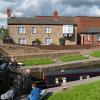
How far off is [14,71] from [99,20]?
170 feet

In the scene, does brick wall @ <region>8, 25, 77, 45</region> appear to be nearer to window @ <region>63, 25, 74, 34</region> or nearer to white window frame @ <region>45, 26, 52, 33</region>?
white window frame @ <region>45, 26, 52, 33</region>

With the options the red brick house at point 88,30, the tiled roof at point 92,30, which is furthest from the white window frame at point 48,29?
the tiled roof at point 92,30

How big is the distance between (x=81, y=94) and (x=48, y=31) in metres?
47.6

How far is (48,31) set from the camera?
67.8 metres

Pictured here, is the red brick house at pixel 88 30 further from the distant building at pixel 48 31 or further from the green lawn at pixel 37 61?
the green lawn at pixel 37 61

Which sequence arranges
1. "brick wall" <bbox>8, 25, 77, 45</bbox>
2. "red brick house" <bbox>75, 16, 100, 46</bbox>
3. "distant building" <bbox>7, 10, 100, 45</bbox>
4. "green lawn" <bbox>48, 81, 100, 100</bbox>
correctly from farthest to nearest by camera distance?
"red brick house" <bbox>75, 16, 100, 46</bbox> < "distant building" <bbox>7, 10, 100, 45</bbox> < "brick wall" <bbox>8, 25, 77, 45</bbox> < "green lawn" <bbox>48, 81, 100, 100</bbox>

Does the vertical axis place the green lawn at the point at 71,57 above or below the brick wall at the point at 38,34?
below

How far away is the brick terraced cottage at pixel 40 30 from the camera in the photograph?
66.7 metres

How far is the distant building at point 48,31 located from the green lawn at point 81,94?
147ft

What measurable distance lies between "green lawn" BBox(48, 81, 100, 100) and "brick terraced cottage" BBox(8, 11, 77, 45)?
1767 inches

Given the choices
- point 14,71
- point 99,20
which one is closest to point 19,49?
point 14,71

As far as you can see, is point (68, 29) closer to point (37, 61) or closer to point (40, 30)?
point (40, 30)

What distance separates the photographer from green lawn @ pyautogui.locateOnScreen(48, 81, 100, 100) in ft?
65.7

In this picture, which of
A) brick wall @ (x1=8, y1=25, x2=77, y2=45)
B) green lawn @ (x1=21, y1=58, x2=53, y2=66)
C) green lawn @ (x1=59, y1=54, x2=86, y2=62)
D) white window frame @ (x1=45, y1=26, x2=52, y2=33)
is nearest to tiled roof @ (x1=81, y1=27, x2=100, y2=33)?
brick wall @ (x1=8, y1=25, x2=77, y2=45)
